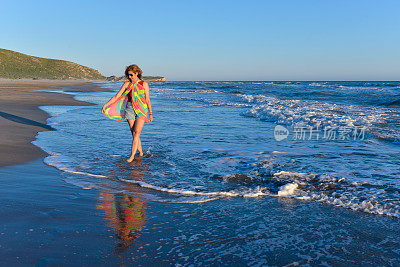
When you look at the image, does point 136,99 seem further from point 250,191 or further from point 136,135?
point 250,191

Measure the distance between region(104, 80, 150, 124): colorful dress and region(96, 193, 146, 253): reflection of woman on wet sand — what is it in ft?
8.23

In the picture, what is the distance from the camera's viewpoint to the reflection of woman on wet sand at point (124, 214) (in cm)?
261

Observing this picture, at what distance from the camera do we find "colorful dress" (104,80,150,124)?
5.92 metres

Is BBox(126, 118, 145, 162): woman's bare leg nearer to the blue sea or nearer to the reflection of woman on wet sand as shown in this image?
the blue sea

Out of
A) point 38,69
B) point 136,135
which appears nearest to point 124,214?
point 136,135

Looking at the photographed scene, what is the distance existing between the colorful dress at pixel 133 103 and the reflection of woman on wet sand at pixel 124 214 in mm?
2508

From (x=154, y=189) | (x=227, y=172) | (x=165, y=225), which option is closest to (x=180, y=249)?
(x=165, y=225)

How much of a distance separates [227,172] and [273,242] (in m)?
2.23

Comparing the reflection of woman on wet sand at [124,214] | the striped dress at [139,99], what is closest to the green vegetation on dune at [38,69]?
the striped dress at [139,99]

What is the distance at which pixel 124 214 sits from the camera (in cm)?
313

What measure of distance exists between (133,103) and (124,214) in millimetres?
3143

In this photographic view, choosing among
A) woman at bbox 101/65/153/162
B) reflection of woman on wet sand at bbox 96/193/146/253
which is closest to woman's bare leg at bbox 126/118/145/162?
woman at bbox 101/65/153/162

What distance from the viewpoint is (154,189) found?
405 cm

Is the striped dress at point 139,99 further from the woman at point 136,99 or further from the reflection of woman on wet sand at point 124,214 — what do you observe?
the reflection of woman on wet sand at point 124,214
